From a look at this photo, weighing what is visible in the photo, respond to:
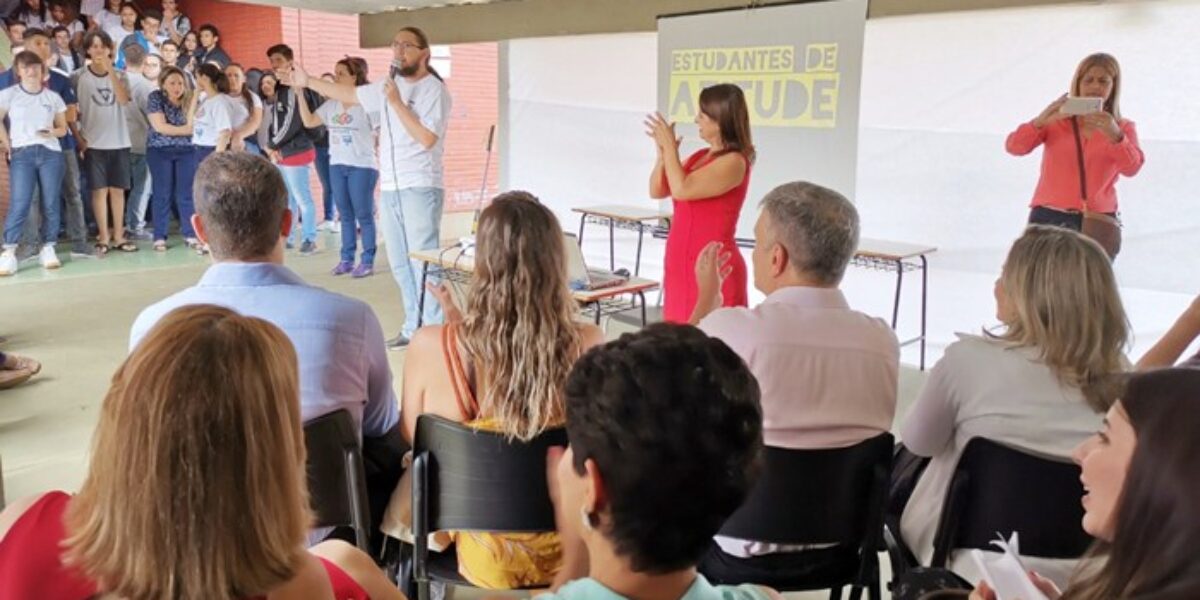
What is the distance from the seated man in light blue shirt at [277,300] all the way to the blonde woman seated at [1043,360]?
1225mm

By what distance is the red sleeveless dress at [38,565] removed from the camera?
939 millimetres

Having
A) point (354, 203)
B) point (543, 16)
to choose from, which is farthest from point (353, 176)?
point (543, 16)

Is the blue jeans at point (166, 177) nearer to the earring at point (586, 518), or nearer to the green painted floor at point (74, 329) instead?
the green painted floor at point (74, 329)

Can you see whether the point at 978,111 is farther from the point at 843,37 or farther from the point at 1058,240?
the point at 1058,240

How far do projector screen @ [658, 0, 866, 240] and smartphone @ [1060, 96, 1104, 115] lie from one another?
118 cm

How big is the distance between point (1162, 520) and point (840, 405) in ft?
3.07

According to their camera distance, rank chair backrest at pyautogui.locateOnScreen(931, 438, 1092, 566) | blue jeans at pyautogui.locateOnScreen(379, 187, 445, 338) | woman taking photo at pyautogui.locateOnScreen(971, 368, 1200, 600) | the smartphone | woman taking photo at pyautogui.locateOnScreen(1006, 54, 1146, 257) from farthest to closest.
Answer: blue jeans at pyautogui.locateOnScreen(379, 187, 445, 338), woman taking photo at pyautogui.locateOnScreen(1006, 54, 1146, 257), the smartphone, chair backrest at pyautogui.locateOnScreen(931, 438, 1092, 566), woman taking photo at pyautogui.locateOnScreen(971, 368, 1200, 600)

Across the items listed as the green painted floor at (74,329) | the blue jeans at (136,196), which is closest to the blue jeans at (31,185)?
the green painted floor at (74,329)

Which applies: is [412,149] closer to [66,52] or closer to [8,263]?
[8,263]

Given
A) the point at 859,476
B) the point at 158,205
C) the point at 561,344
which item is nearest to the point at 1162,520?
the point at 859,476

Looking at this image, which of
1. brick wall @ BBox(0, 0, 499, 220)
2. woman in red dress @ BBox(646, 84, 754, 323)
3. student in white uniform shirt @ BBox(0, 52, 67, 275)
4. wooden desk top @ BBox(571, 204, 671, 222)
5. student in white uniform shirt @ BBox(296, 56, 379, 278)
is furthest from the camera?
brick wall @ BBox(0, 0, 499, 220)

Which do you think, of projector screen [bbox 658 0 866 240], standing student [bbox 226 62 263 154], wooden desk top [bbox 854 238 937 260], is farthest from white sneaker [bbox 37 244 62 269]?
wooden desk top [bbox 854 238 937 260]

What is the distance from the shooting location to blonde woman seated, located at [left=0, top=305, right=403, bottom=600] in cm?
94

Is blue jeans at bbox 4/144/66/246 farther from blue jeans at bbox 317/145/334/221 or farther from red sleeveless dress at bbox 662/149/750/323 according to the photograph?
red sleeveless dress at bbox 662/149/750/323
